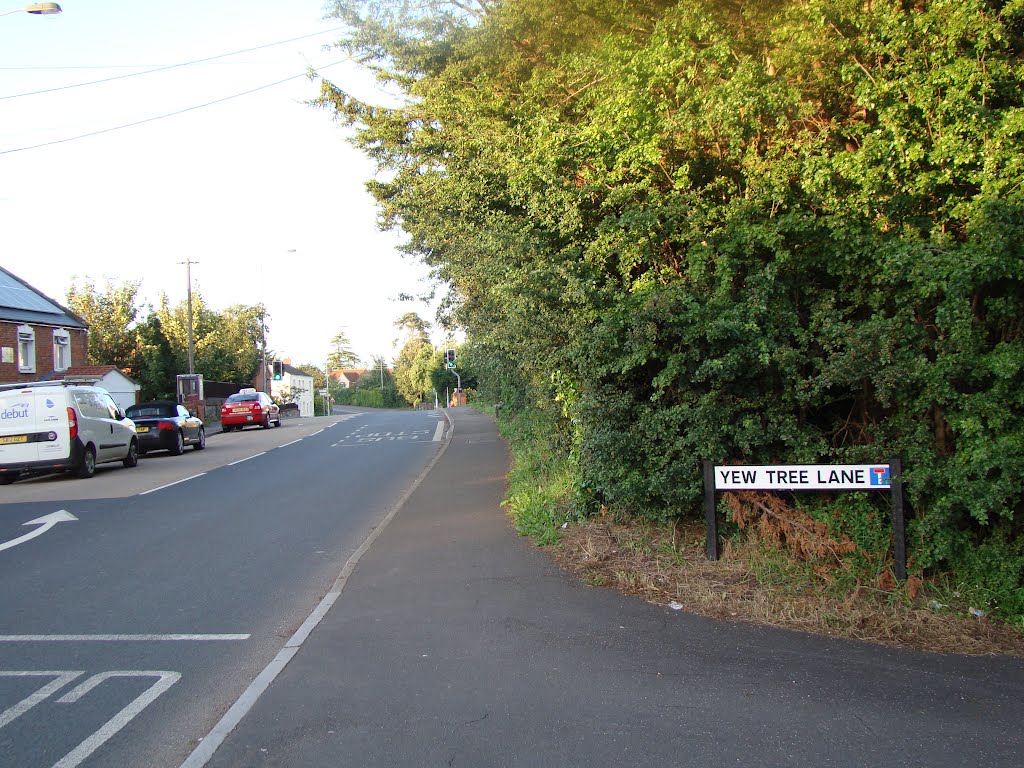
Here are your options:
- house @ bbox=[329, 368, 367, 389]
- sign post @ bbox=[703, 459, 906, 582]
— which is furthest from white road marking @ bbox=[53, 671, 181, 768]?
house @ bbox=[329, 368, 367, 389]

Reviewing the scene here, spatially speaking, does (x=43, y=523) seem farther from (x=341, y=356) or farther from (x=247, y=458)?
(x=341, y=356)

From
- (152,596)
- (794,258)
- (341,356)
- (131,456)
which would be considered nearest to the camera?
(794,258)

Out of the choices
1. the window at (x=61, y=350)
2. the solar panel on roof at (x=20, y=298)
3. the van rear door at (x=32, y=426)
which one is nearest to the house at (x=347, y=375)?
the window at (x=61, y=350)

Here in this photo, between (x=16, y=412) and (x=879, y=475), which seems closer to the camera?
(x=879, y=475)

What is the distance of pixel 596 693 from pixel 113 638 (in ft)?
11.8

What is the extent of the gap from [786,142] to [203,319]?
47.6 m

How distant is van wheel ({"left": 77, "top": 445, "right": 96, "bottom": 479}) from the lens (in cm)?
1692

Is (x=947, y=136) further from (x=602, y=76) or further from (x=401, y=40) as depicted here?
(x=401, y=40)

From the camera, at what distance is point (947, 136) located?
6102 millimetres

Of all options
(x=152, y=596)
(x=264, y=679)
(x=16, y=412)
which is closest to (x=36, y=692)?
(x=264, y=679)

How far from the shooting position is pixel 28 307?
32406 millimetres

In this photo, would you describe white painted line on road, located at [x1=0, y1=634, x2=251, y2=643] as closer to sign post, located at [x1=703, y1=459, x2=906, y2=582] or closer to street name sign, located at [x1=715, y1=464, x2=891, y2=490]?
sign post, located at [x1=703, y1=459, x2=906, y2=582]

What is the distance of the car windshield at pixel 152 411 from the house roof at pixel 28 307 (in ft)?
36.6

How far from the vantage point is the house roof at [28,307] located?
102 ft
